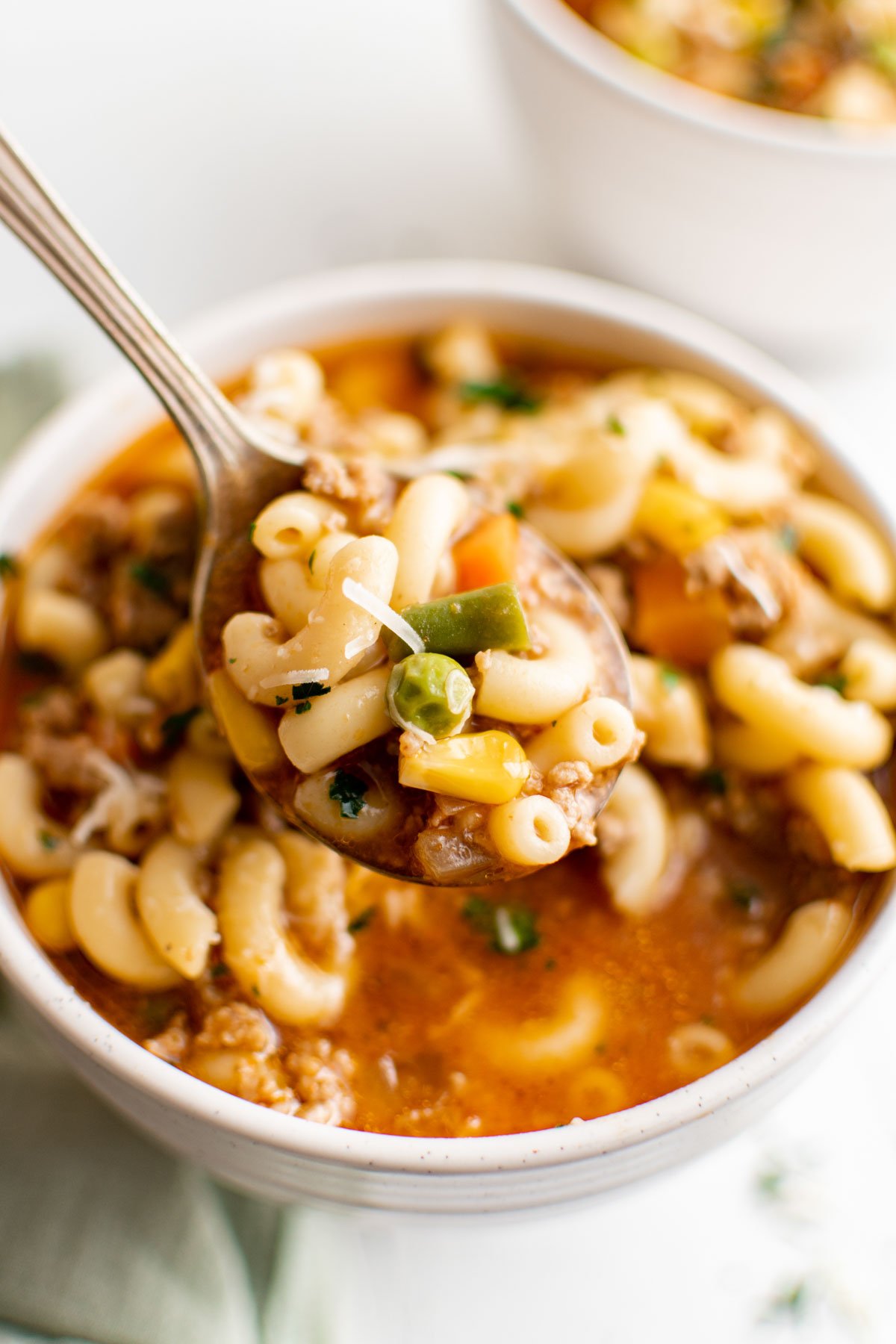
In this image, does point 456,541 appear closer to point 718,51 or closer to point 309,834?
point 309,834

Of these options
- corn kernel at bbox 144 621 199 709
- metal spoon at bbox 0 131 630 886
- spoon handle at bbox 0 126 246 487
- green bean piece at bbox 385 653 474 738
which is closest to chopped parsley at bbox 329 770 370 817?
metal spoon at bbox 0 131 630 886

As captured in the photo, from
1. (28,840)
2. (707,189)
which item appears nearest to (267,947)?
(28,840)

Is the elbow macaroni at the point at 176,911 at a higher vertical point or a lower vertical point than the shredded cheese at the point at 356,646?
lower

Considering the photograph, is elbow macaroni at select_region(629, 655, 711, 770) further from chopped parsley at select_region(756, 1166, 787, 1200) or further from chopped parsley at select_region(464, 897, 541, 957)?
chopped parsley at select_region(756, 1166, 787, 1200)

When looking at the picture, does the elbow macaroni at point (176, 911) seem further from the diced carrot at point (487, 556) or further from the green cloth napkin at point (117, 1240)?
the diced carrot at point (487, 556)

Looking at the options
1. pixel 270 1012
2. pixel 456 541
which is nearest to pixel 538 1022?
pixel 270 1012

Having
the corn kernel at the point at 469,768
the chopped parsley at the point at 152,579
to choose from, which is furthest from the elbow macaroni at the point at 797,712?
the chopped parsley at the point at 152,579

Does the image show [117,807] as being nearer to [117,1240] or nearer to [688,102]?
[117,1240]
